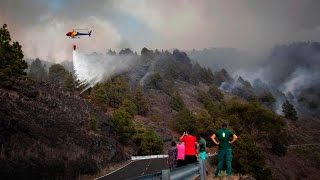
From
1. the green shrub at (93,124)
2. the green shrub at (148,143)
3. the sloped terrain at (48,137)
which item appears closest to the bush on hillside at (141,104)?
the green shrub at (148,143)

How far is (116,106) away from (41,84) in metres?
68.2

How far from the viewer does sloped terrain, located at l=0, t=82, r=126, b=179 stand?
43656mm

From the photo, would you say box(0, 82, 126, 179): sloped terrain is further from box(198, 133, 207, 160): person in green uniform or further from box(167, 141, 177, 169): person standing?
box(198, 133, 207, 160): person in green uniform

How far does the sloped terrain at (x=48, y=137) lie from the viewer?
43.7 metres

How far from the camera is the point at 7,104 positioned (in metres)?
52.2

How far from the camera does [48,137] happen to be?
2045 inches

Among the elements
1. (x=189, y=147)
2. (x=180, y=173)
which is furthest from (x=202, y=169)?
(x=180, y=173)

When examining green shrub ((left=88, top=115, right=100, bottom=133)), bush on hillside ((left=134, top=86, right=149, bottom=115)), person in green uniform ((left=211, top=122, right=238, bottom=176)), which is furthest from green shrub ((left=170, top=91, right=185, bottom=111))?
person in green uniform ((left=211, top=122, right=238, bottom=176))

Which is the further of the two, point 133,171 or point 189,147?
point 133,171

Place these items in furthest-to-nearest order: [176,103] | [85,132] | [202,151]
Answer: [176,103] < [85,132] < [202,151]

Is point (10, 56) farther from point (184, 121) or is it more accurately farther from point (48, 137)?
point (184, 121)

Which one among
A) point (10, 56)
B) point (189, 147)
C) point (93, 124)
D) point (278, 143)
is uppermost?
point (10, 56)

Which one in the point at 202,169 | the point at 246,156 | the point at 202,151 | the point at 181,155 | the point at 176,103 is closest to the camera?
the point at 202,169

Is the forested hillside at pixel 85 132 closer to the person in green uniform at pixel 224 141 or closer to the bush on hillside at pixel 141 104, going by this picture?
the bush on hillside at pixel 141 104
